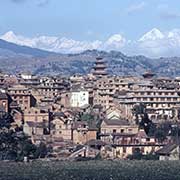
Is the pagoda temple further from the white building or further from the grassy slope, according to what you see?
the grassy slope

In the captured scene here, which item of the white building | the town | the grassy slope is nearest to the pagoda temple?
the town

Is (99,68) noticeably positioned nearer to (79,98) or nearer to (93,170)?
(79,98)

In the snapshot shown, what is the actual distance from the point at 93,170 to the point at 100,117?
23.1m

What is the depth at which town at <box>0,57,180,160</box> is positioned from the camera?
59.8 meters

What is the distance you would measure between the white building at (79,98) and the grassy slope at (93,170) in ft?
93.8

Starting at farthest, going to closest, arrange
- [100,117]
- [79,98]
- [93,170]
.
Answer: [79,98] < [100,117] < [93,170]

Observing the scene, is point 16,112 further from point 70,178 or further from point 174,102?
point 70,178

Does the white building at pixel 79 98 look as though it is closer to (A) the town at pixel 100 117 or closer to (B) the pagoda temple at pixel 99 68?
(A) the town at pixel 100 117

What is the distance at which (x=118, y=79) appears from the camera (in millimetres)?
89125

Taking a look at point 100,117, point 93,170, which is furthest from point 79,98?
point 93,170

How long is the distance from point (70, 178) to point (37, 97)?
41604mm

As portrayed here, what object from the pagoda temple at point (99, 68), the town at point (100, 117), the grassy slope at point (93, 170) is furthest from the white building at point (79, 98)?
the grassy slope at point (93, 170)

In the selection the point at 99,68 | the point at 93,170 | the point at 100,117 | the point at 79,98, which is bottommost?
the point at 93,170

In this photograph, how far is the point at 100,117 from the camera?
70.2m
